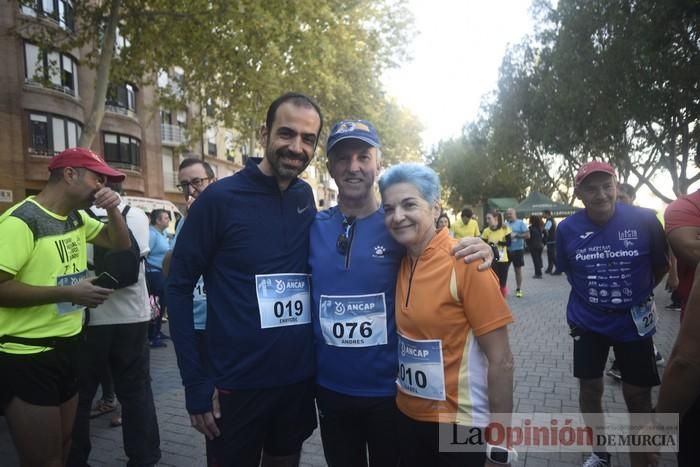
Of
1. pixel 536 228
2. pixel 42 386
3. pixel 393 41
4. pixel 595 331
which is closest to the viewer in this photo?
pixel 42 386

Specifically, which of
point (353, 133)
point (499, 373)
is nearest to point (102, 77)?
point (353, 133)

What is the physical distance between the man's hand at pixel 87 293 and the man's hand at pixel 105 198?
0.48m

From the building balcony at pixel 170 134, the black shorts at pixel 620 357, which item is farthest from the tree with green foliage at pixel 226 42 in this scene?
the building balcony at pixel 170 134

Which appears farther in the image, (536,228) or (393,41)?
(393,41)

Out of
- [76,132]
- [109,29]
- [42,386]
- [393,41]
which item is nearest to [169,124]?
[76,132]

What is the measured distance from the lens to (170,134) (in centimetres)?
3069

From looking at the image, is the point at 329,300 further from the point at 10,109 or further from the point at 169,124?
the point at 169,124

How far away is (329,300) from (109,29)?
423 inches

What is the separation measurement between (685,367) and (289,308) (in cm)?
161

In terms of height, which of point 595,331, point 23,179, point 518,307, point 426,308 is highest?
point 23,179

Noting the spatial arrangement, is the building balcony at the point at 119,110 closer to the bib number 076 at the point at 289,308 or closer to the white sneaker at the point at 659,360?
the bib number 076 at the point at 289,308

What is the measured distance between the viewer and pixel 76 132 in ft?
75.0

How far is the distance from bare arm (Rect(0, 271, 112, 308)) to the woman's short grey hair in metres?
1.77

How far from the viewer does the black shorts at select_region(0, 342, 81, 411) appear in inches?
87.2
